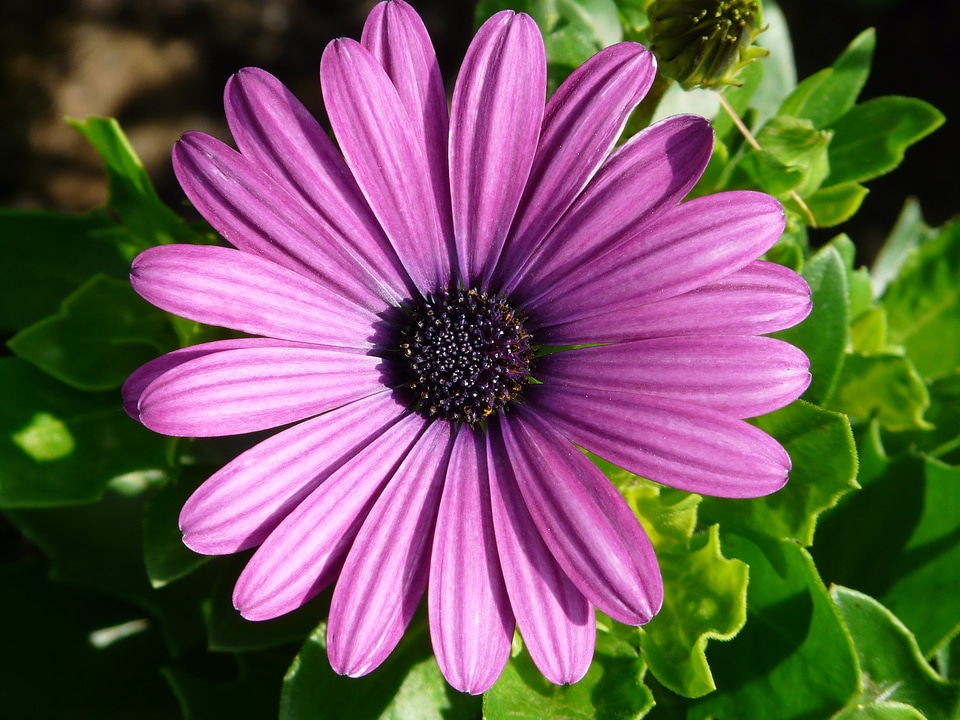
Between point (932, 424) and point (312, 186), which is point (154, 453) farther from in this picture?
point (932, 424)

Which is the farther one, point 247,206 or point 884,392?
point 884,392

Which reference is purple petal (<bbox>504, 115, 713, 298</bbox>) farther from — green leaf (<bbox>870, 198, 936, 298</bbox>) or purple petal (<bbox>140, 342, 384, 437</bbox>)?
green leaf (<bbox>870, 198, 936, 298</bbox>)

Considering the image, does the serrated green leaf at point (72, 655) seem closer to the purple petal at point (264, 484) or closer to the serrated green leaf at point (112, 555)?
the serrated green leaf at point (112, 555)

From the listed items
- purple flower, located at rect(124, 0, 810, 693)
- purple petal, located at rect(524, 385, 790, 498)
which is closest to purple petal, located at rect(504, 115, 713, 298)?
purple flower, located at rect(124, 0, 810, 693)

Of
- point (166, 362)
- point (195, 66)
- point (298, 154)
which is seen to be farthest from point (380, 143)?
point (195, 66)

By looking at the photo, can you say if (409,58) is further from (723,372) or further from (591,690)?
(591,690)
